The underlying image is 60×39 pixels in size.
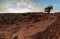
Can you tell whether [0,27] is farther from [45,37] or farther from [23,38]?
[45,37]

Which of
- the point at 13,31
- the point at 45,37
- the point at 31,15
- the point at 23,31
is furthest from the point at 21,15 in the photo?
the point at 45,37

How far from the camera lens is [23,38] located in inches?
872

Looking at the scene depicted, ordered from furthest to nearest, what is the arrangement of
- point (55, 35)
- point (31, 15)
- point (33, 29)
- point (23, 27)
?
point (31, 15)
point (23, 27)
point (33, 29)
point (55, 35)

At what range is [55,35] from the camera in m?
21.3

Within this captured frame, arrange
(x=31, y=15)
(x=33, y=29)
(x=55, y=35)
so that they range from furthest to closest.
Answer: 1. (x=31, y=15)
2. (x=33, y=29)
3. (x=55, y=35)

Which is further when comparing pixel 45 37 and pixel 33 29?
pixel 33 29

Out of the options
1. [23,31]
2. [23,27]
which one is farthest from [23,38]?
[23,27]

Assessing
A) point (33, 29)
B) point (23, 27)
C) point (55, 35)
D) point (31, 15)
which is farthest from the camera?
point (31, 15)

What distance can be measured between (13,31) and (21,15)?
12.1 ft

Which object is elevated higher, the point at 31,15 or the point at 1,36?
the point at 31,15

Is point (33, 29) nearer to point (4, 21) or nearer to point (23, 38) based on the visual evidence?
point (23, 38)

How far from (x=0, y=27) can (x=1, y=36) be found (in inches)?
108

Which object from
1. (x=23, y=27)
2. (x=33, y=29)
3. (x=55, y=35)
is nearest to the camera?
(x=55, y=35)

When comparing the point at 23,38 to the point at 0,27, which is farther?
the point at 0,27
